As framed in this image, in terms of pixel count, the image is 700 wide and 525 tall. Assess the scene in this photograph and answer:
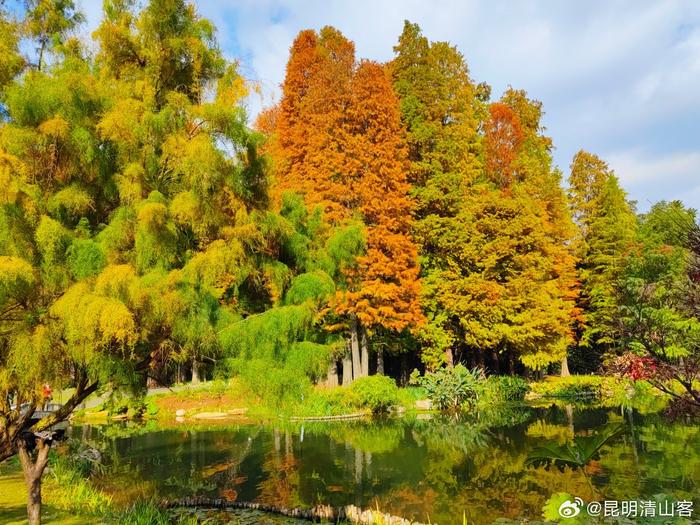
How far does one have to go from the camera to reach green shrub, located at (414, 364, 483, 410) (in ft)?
74.5

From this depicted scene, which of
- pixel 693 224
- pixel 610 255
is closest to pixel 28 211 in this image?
pixel 693 224

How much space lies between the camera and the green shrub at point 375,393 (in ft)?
69.1

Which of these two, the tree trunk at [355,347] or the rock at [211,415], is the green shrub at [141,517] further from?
the rock at [211,415]

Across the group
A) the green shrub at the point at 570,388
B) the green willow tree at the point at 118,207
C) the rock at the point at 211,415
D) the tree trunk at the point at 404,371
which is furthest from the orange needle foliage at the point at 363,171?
the green willow tree at the point at 118,207

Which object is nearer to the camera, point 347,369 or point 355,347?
point 355,347

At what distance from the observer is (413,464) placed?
41.8 ft

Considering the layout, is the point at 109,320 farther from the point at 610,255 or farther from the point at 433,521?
the point at 610,255

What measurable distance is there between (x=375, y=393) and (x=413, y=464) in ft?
27.0

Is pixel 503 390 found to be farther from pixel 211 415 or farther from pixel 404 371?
pixel 211 415

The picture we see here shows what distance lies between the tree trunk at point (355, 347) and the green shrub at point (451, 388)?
3.23 metres

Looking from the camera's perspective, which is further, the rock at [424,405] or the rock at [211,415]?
the rock at [211,415]

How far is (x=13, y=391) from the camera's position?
700cm

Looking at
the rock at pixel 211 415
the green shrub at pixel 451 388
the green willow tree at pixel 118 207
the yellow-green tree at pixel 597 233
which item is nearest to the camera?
the green willow tree at pixel 118 207

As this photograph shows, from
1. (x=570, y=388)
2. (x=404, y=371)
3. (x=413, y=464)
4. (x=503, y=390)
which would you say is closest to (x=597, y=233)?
(x=570, y=388)
